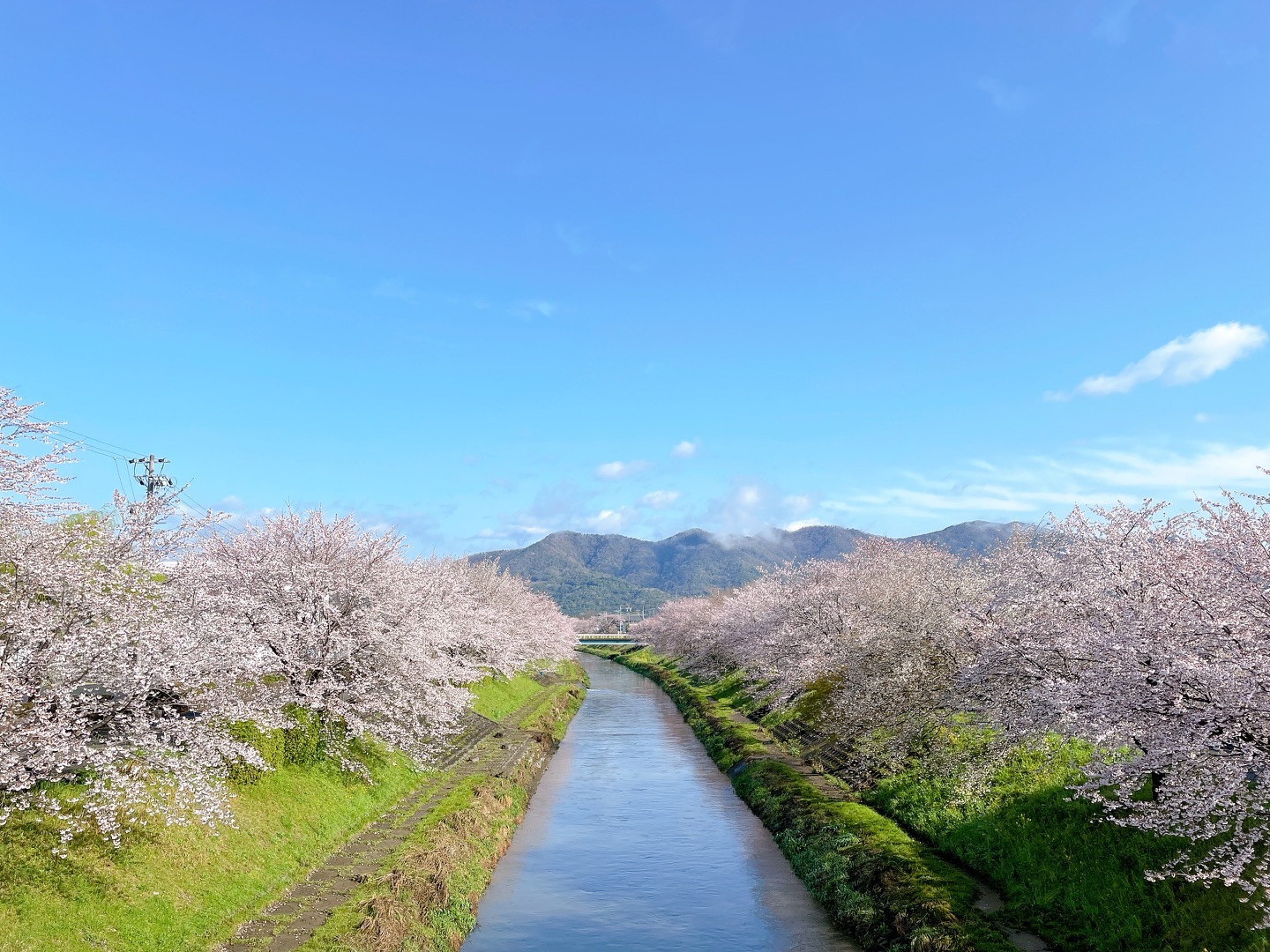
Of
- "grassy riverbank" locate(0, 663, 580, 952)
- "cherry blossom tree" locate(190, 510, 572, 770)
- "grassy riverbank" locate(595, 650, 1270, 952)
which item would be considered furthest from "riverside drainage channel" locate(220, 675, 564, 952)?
"grassy riverbank" locate(595, 650, 1270, 952)

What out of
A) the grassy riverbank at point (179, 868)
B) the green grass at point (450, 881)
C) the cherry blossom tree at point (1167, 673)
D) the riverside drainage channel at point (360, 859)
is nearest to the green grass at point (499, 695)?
the riverside drainage channel at point (360, 859)

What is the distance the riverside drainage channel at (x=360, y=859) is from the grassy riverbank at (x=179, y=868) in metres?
0.51

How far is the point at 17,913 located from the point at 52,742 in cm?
375

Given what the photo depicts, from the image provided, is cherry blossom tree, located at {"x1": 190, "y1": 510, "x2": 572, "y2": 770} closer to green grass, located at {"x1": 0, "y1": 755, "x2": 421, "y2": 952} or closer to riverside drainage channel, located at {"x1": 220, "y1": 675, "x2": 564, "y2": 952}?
riverside drainage channel, located at {"x1": 220, "y1": 675, "x2": 564, "y2": 952}

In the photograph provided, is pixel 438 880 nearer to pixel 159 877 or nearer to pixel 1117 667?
pixel 159 877

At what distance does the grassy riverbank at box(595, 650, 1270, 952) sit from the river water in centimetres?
165

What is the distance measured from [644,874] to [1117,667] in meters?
19.2

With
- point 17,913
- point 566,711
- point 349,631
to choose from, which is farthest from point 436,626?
point 566,711

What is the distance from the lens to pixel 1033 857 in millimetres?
24109

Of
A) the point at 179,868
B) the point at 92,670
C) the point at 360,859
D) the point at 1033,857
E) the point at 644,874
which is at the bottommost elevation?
the point at 644,874

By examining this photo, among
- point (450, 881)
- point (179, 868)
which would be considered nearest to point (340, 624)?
point (450, 881)

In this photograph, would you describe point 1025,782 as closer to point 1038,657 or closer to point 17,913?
point 1038,657

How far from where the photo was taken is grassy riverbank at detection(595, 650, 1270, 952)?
18778 millimetres

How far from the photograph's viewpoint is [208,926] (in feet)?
65.6
